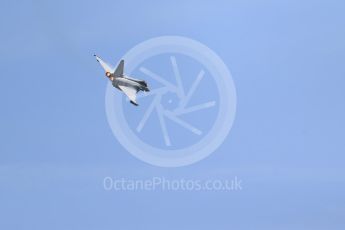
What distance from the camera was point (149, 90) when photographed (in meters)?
17.4

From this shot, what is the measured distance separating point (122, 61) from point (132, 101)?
2.51 ft

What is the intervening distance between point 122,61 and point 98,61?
19.1 inches

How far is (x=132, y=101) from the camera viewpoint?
17281 mm

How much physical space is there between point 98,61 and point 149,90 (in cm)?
109

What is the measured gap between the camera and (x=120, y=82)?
17281mm

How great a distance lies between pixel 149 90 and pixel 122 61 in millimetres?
752

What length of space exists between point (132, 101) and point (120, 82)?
1.36 feet

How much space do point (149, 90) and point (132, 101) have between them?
38cm

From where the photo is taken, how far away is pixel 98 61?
56.8 feet

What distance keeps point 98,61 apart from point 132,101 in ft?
3.20

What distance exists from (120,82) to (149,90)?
56 centimetres
